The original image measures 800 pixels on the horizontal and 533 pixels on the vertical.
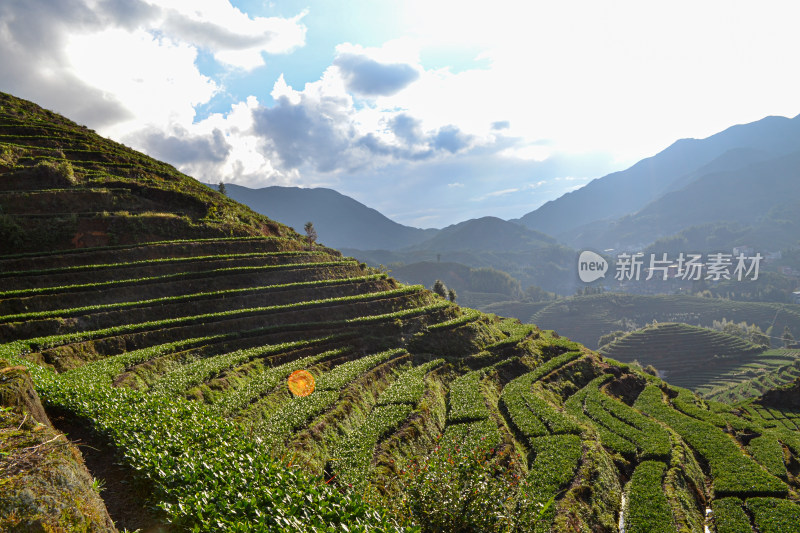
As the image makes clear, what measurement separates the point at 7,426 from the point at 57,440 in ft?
3.90

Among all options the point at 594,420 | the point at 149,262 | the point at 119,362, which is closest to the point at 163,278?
the point at 149,262

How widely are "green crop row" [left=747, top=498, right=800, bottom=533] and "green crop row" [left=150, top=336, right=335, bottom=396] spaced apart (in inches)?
1390

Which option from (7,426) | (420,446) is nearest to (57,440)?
(7,426)

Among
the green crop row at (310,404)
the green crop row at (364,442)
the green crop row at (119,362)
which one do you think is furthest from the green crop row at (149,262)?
the green crop row at (364,442)

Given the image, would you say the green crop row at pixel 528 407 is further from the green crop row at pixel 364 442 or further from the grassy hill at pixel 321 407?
the green crop row at pixel 364 442

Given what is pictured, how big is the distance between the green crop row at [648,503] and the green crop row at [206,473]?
18.8m

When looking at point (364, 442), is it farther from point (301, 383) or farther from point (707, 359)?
point (707, 359)

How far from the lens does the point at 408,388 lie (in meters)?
32.6

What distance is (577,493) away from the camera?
2216 cm

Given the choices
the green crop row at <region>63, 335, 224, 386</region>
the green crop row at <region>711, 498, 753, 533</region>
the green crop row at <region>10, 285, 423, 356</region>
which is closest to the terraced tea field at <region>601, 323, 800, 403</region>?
the green crop row at <region>711, 498, 753, 533</region>

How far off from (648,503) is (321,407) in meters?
21.3

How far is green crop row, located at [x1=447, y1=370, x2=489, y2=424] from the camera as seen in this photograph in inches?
1174

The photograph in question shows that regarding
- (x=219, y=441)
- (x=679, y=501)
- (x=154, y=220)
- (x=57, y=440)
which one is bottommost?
(x=679, y=501)

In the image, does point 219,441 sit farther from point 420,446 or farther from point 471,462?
point 420,446
